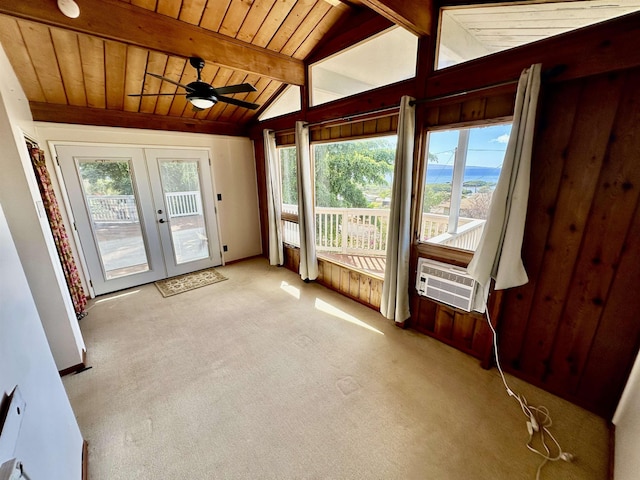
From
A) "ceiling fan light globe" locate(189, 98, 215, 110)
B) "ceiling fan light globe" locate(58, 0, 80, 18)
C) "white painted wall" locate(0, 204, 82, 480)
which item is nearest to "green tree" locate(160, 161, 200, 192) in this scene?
"ceiling fan light globe" locate(189, 98, 215, 110)

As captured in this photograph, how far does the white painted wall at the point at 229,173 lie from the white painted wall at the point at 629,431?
4643 millimetres

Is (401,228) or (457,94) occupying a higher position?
(457,94)

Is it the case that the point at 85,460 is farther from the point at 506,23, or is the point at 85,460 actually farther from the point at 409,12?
the point at 506,23

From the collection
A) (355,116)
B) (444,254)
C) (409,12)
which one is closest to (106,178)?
(355,116)

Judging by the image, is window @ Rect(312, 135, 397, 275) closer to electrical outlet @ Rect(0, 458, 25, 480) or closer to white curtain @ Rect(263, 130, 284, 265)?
white curtain @ Rect(263, 130, 284, 265)

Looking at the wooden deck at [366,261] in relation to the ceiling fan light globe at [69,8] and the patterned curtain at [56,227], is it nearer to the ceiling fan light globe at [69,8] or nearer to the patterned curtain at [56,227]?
the patterned curtain at [56,227]

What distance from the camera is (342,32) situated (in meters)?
2.68

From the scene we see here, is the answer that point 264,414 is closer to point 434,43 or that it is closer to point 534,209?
point 534,209

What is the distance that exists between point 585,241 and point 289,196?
345 cm

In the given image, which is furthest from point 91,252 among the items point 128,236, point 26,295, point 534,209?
point 534,209

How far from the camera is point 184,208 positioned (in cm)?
403

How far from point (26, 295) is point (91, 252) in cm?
271

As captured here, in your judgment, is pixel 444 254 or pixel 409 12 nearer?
Answer: pixel 409 12

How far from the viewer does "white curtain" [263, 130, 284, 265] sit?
383 cm
